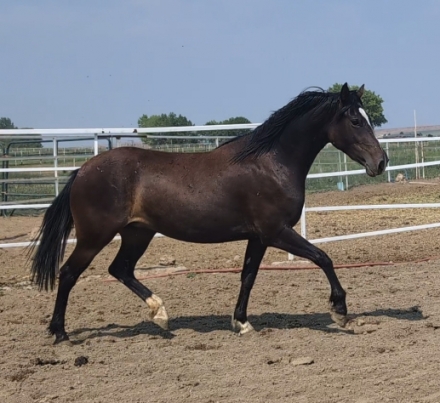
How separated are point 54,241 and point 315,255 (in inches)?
85.0

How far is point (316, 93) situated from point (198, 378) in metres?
2.63

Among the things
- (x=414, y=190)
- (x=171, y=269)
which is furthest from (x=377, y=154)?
(x=414, y=190)

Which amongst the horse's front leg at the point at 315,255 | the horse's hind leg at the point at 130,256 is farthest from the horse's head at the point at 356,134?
the horse's hind leg at the point at 130,256

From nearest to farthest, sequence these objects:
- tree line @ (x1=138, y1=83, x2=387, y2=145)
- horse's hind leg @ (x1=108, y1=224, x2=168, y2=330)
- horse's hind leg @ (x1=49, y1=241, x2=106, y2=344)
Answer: horse's hind leg @ (x1=49, y1=241, x2=106, y2=344) → horse's hind leg @ (x1=108, y1=224, x2=168, y2=330) → tree line @ (x1=138, y1=83, x2=387, y2=145)

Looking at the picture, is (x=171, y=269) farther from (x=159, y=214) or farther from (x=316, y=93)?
(x=316, y=93)

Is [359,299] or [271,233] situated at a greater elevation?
[271,233]

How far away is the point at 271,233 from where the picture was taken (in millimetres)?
5055

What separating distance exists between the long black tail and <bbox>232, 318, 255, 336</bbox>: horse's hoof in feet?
5.03

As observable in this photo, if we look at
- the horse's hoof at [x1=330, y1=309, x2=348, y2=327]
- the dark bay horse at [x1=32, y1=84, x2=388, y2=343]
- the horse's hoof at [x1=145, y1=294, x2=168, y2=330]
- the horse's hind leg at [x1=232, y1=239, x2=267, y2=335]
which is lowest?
the horse's hoof at [x1=330, y1=309, x2=348, y2=327]

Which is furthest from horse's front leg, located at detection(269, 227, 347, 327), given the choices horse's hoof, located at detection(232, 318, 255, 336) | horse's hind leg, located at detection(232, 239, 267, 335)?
horse's hoof, located at detection(232, 318, 255, 336)

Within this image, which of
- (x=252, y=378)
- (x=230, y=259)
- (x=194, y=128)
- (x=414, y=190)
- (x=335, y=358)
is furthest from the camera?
(x=414, y=190)

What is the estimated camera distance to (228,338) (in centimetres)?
508

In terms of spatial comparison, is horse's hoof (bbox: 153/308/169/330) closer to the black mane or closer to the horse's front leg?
the horse's front leg

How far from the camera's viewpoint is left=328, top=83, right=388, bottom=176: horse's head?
5.11 m
